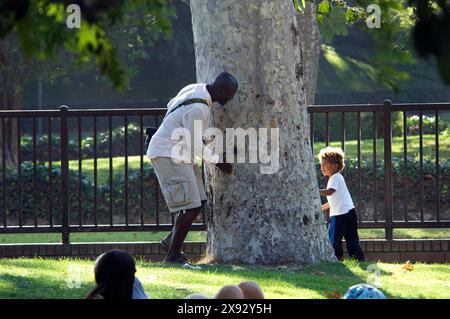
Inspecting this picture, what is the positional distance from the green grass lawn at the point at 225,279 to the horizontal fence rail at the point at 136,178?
4.23ft

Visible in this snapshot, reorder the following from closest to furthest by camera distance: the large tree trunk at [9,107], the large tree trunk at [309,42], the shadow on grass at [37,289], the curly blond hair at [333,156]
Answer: the shadow on grass at [37,289]
the curly blond hair at [333,156]
the large tree trunk at [309,42]
the large tree trunk at [9,107]

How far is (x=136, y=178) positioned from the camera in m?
15.6

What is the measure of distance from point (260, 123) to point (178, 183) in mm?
865

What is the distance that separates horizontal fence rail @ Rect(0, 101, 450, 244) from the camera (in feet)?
35.8

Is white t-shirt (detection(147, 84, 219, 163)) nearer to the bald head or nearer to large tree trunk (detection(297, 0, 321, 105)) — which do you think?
the bald head

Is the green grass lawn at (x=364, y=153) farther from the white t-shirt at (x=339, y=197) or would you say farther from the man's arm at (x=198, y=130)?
the man's arm at (x=198, y=130)

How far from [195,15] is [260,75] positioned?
789mm

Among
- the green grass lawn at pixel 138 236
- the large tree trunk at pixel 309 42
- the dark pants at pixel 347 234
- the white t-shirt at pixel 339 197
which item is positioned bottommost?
the green grass lawn at pixel 138 236

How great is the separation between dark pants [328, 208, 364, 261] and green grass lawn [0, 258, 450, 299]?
16.4 inches

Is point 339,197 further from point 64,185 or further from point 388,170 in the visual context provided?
point 64,185

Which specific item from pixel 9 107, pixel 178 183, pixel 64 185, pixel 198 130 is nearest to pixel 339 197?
pixel 178 183

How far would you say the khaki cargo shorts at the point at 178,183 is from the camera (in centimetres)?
924

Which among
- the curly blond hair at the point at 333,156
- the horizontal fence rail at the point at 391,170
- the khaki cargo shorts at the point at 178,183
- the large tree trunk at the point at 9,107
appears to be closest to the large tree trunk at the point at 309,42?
the horizontal fence rail at the point at 391,170
